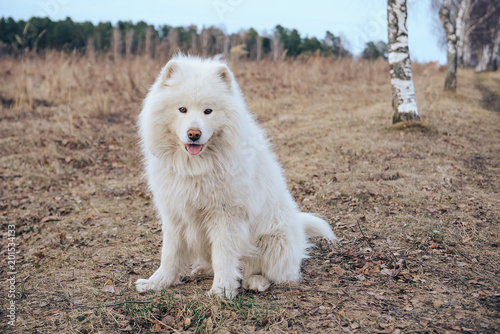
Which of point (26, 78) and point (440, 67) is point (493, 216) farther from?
point (440, 67)

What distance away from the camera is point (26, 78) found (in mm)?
10578

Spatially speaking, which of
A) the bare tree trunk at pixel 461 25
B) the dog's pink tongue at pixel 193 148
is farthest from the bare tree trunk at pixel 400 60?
the bare tree trunk at pixel 461 25

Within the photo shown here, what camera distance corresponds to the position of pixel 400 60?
8.35 m

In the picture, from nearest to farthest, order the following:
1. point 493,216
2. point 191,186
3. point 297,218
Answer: point 191,186, point 297,218, point 493,216

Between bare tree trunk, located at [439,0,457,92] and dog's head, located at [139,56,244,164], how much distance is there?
43.2 feet

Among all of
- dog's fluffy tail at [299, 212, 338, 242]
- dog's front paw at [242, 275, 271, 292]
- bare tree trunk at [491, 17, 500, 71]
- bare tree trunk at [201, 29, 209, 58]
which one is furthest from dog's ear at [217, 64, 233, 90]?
bare tree trunk at [491, 17, 500, 71]

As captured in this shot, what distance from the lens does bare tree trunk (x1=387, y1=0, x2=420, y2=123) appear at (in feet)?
27.2

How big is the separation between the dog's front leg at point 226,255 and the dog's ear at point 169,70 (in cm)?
133

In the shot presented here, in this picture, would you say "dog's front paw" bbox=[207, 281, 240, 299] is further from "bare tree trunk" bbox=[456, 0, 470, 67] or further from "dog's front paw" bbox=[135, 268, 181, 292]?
"bare tree trunk" bbox=[456, 0, 470, 67]

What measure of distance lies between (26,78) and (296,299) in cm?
1103

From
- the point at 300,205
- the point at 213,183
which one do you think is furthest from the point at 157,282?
the point at 300,205

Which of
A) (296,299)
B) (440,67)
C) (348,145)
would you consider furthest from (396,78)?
(440,67)

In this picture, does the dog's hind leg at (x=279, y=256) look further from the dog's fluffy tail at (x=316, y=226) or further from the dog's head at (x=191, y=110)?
the dog's head at (x=191, y=110)

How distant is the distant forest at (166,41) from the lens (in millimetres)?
14195
